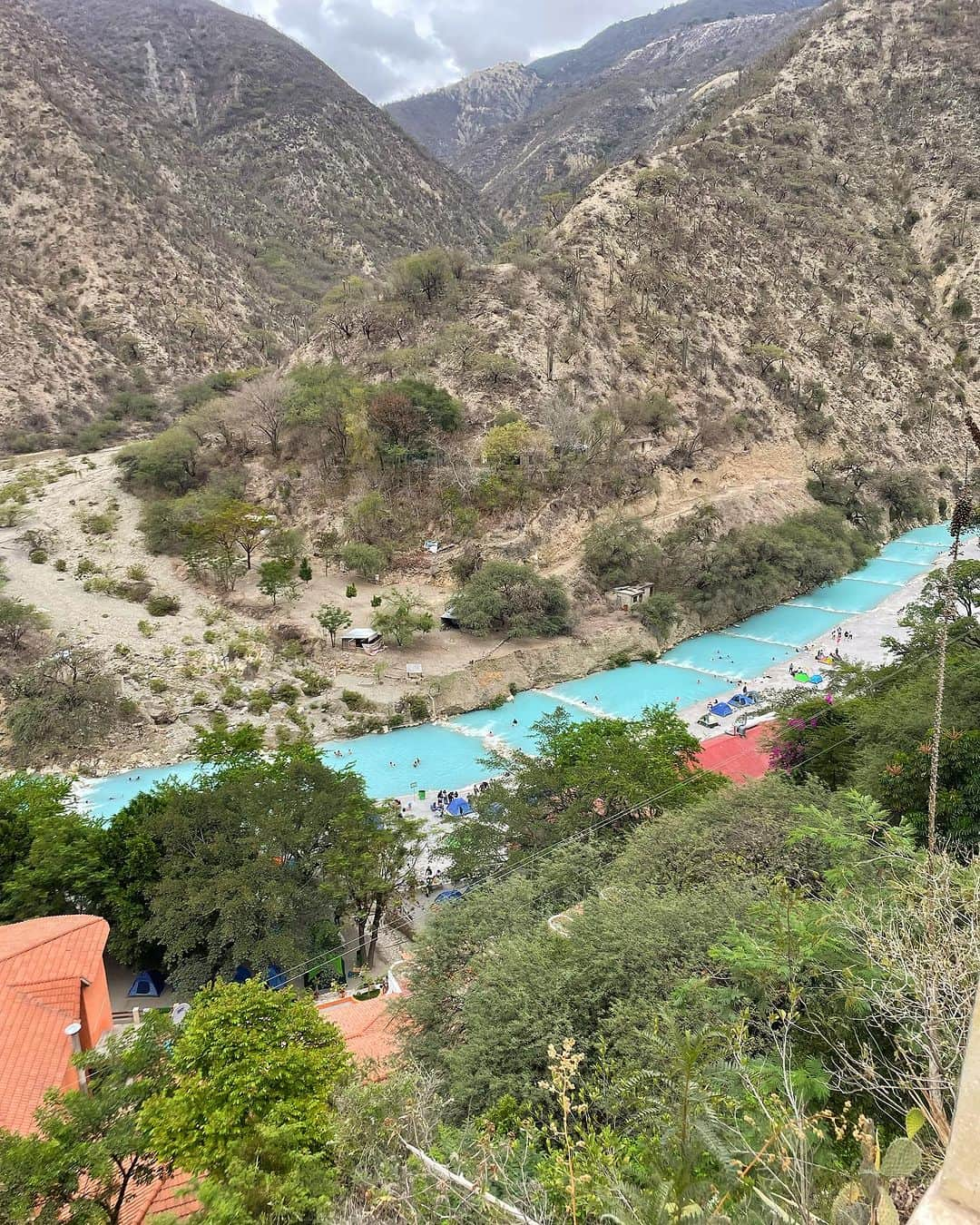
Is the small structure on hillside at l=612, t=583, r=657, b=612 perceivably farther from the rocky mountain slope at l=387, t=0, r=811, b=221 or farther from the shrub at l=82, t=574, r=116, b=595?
the rocky mountain slope at l=387, t=0, r=811, b=221

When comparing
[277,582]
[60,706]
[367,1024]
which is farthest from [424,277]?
[367,1024]

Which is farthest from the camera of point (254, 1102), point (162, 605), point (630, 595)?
point (630, 595)

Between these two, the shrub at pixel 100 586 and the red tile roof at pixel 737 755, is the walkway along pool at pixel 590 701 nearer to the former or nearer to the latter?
the red tile roof at pixel 737 755

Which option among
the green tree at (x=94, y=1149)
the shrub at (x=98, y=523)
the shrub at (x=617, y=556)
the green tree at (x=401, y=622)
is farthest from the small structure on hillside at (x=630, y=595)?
the green tree at (x=94, y=1149)

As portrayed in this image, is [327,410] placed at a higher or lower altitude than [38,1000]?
higher

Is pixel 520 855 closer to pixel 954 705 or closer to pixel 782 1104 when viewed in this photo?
pixel 954 705

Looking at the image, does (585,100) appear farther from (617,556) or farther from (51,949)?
(51,949)
